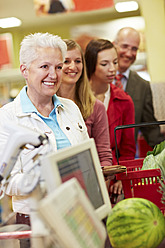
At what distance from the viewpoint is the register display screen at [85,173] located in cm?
93

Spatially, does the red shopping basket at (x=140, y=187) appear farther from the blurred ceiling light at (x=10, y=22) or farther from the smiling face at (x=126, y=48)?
the blurred ceiling light at (x=10, y=22)

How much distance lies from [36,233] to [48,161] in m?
0.16

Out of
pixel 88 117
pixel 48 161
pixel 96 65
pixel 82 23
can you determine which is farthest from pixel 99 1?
pixel 48 161

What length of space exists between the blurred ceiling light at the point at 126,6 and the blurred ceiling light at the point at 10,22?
1.63 metres

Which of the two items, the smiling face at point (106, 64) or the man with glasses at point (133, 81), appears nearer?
the smiling face at point (106, 64)

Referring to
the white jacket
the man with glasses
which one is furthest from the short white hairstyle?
the man with glasses

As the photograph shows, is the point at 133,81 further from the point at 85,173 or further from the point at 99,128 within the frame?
the point at 85,173

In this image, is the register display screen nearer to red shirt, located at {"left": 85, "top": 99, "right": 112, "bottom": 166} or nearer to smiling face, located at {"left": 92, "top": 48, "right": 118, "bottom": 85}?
red shirt, located at {"left": 85, "top": 99, "right": 112, "bottom": 166}

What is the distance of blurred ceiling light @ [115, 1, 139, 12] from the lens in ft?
18.0

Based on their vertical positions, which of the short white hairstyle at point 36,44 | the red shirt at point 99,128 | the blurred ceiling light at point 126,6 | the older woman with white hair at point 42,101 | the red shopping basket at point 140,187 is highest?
the blurred ceiling light at point 126,6

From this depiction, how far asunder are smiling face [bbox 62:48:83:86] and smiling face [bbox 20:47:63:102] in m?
0.49

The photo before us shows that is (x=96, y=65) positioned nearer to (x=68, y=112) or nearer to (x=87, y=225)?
(x=68, y=112)

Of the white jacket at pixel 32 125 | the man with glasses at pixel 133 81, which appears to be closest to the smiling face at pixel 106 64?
the man with glasses at pixel 133 81

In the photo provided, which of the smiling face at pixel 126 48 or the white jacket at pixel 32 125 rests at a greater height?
the smiling face at pixel 126 48
